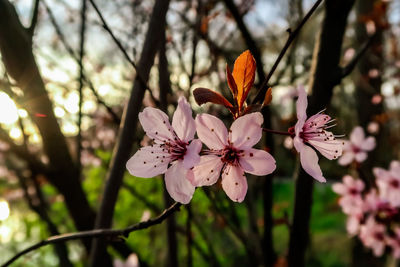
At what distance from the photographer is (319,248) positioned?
18.2 feet

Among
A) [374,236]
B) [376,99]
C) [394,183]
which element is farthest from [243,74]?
[376,99]

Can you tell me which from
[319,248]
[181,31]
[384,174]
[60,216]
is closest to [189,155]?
[384,174]

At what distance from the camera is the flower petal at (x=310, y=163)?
668 mm

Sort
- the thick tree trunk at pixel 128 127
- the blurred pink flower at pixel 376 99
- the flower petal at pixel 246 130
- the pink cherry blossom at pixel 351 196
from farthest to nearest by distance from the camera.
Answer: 1. the blurred pink flower at pixel 376 99
2. the pink cherry blossom at pixel 351 196
3. the thick tree trunk at pixel 128 127
4. the flower petal at pixel 246 130

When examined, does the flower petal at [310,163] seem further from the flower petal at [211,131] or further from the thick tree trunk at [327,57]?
the thick tree trunk at [327,57]

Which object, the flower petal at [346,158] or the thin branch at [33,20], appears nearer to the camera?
the thin branch at [33,20]

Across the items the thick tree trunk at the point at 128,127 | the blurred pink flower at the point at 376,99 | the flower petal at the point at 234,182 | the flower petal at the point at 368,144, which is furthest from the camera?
the blurred pink flower at the point at 376,99

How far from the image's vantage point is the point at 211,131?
696mm

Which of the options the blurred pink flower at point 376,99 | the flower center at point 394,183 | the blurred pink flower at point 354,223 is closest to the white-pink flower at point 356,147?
the flower center at point 394,183

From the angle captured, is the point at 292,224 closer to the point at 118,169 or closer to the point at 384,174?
the point at 118,169

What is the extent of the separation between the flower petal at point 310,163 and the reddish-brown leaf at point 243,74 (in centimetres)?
18

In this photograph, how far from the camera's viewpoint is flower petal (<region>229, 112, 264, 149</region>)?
2.00 ft

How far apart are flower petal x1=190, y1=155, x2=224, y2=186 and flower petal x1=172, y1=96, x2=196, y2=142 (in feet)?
0.23

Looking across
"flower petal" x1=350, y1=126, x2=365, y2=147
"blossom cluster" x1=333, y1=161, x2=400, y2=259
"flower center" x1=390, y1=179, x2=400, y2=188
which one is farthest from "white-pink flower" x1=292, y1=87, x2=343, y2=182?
"flower petal" x1=350, y1=126, x2=365, y2=147
